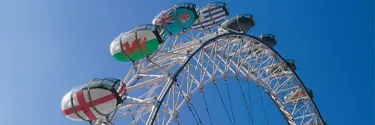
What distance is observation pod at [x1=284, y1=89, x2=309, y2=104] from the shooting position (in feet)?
105

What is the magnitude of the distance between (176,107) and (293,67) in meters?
14.7

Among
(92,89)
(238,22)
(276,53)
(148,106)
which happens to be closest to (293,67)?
(276,53)

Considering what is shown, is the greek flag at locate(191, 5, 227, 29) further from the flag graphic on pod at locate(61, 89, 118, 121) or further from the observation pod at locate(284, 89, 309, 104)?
the flag graphic on pod at locate(61, 89, 118, 121)

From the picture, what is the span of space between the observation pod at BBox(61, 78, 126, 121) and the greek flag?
9398mm

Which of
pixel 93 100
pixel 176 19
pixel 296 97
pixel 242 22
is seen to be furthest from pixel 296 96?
pixel 93 100

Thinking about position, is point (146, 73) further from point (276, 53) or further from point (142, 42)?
point (276, 53)

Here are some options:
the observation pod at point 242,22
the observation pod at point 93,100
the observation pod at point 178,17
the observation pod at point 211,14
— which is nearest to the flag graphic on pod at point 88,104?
the observation pod at point 93,100

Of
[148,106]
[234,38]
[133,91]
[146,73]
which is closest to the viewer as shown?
[148,106]

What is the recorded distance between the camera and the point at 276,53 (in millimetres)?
29094

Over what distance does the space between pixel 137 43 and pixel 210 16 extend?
7587mm

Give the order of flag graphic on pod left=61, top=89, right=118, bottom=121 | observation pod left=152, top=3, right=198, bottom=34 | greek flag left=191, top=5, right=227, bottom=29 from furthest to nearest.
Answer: greek flag left=191, top=5, right=227, bottom=29 → observation pod left=152, top=3, right=198, bottom=34 → flag graphic on pod left=61, top=89, right=118, bottom=121

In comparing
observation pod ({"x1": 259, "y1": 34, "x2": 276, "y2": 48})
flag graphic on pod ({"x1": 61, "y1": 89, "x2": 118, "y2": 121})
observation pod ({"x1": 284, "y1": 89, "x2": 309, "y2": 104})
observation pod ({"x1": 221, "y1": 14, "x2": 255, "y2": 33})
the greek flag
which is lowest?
observation pod ({"x1": 284, "y1": 89, "x2": 309, "y2": 104})

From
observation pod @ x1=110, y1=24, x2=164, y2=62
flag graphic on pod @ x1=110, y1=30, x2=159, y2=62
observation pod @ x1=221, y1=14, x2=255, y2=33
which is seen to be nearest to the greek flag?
observation pod @ x1=221, y1=14, x2=255, y2=33

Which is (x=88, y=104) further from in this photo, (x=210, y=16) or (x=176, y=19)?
(x=210, y=16)
